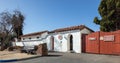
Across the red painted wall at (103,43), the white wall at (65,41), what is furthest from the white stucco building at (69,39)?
the red painted wall at (103,43)


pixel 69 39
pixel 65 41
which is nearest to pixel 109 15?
pixel 69 39

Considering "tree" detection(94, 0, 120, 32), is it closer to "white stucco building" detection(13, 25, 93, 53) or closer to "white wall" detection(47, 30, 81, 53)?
"white stucco building" detection(13, 25, 93, 53)

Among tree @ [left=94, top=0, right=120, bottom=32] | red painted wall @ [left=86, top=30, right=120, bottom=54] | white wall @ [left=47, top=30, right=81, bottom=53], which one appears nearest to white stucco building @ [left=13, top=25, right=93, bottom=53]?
white wall @ [left=47, top=30, right=81, bottom=53]

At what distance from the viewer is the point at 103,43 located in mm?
23094

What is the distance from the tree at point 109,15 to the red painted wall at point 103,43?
315 centimetres

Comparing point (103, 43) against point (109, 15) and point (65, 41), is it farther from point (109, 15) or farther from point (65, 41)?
point (65, 41)

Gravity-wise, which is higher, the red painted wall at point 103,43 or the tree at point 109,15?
the tree at point 109,15

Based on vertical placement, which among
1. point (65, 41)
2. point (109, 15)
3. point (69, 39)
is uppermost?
point (109, 15)

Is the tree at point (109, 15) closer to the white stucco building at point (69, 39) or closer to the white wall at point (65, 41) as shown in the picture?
the white stucco building at point (69, 39)

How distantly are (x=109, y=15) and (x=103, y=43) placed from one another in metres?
5.17

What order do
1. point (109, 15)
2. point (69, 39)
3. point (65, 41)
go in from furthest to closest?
point (65, 41) → point (69, 39) → point (109, 15)

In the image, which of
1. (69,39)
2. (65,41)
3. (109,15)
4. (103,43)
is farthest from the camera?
(65,41)

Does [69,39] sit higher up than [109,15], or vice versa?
[109,15]

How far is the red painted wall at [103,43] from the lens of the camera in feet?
69.9
